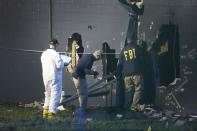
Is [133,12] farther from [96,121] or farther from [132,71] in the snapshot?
[96,121]

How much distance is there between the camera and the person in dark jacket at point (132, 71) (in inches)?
663

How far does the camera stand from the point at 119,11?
17.2 meters

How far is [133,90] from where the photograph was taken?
17.0 metres

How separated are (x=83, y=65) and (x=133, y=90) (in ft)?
6.27

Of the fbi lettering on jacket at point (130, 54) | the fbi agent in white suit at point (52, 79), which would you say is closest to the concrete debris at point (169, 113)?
the fbi lettering on jacket at point (130, 54)

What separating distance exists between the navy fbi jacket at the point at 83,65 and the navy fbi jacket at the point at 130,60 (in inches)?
48.5

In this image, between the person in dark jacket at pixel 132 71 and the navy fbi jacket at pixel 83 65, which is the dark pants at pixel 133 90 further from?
the navy fbi jacket at pixel 83 65

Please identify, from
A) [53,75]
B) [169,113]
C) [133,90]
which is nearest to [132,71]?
[133,90]

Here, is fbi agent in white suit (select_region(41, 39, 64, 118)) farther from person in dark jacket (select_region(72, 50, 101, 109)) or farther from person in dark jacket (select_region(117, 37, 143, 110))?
person in dark jacket (select_region(117, 37, 143, 110))

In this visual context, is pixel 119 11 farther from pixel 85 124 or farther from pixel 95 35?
pixel 85 124

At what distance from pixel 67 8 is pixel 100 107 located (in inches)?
116

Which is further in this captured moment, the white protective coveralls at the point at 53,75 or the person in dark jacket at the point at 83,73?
the white protective coveralls at the point at 53,75

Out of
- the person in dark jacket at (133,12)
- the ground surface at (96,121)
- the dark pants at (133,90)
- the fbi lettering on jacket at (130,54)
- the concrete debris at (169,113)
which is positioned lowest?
the ground surface at (96,121)

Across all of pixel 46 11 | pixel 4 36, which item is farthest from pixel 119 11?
pixel 4 36
